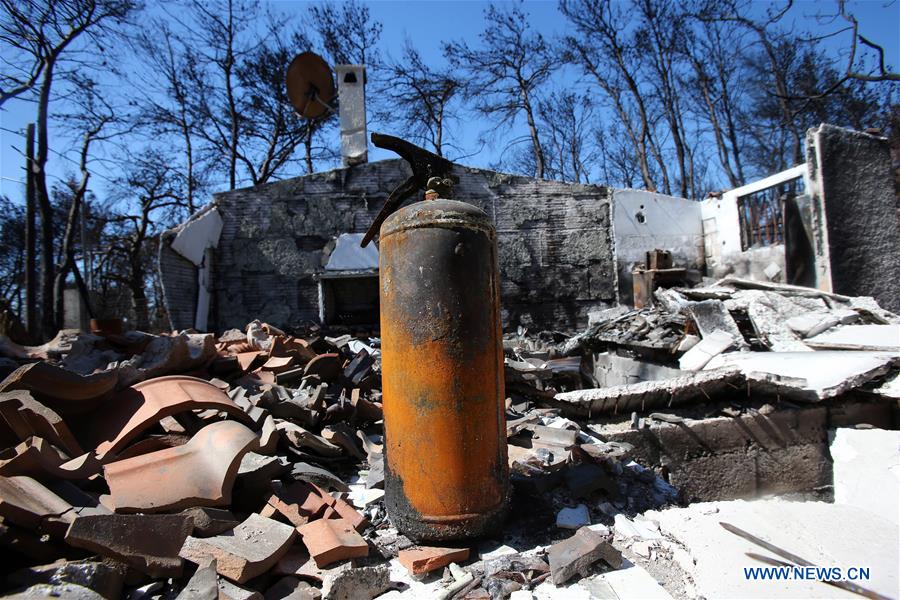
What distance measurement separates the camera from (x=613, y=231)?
956 cm

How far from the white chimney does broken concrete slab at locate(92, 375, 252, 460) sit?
7.00m

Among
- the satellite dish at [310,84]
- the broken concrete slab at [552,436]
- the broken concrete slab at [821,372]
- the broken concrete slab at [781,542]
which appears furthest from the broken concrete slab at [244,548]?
the satellite dish at [310,84]

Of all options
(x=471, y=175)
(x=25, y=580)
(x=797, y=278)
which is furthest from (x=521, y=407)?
(x=797, y=278)

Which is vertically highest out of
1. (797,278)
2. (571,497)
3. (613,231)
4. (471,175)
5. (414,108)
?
(414,108)

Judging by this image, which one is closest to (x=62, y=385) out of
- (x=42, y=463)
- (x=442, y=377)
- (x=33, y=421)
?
(x=33, y=421)

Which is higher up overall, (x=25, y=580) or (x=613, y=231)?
(x=613, y=231)

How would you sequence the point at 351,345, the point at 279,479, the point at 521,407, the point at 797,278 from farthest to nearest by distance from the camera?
the point at 797,278
the point at 351,345
the point at 521,407
the point at 279,479

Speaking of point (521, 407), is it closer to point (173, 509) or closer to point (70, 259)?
point (173, 509)

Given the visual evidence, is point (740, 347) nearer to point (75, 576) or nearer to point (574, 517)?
point (574, 517)

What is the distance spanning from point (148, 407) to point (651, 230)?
371 inches

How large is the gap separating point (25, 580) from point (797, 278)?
10.5 meters

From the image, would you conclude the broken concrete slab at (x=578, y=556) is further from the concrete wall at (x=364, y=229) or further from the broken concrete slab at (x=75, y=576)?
the concrete wall at (x=364, y=229)

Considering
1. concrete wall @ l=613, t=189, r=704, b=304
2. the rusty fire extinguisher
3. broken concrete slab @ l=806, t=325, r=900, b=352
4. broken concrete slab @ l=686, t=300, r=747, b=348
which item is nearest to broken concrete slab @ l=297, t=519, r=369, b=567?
the rusty fire extinguisher

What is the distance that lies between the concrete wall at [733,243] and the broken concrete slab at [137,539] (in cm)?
1000
